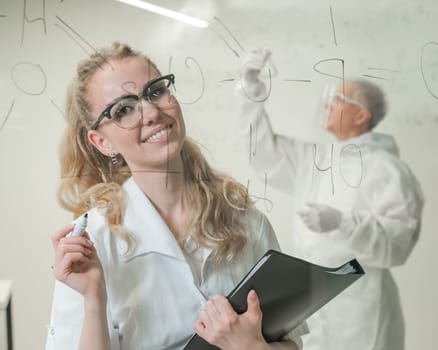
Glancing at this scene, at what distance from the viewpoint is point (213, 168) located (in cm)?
96

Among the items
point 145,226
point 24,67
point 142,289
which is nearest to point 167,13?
point 24,67

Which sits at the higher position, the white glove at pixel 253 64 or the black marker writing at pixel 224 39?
the black marker writing at pixel 224 39

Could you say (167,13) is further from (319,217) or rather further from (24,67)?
(319,217)

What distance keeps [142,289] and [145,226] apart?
0.35 feet

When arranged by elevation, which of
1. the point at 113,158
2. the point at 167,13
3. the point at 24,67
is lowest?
the point at 113,158

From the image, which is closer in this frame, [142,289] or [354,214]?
[142,289]

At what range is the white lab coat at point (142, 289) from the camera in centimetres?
89

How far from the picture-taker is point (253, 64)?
3.17ft

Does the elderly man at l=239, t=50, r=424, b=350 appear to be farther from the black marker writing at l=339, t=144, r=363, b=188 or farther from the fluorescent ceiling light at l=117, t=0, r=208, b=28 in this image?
the fluorescent ceiling light at l=117, t=0, r=208, b=28

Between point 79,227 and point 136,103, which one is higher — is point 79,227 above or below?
below

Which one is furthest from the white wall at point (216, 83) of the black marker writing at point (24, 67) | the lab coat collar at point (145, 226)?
the lab coat collar at point (145, 226)

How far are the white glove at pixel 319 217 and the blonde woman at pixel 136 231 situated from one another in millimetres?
159

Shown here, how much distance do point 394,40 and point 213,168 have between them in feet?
1.40

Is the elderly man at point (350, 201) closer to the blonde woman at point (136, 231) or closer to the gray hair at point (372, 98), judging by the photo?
the gray hair at point (372, 98)
